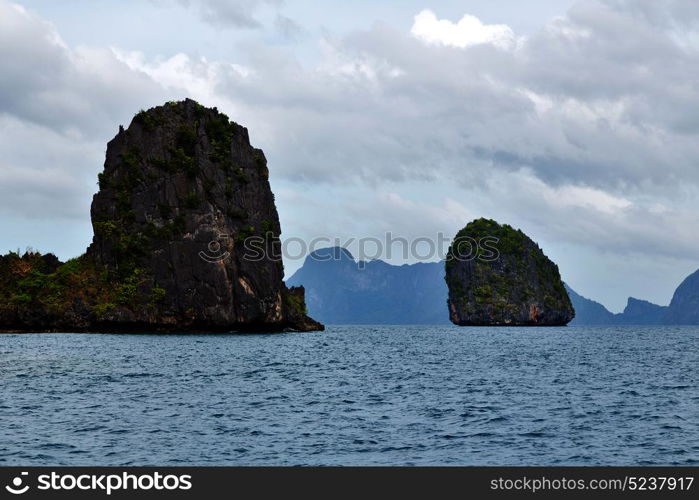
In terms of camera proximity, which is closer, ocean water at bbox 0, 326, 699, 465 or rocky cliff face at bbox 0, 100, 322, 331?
ocean water at bbox 0, 326, 699, 465

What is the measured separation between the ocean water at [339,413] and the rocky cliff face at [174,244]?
57.8 metres

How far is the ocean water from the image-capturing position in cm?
2580

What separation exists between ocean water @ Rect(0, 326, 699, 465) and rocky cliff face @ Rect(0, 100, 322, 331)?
57.8m

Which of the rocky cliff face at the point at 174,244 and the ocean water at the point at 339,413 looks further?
the rocky cliff face at the point at 174,244

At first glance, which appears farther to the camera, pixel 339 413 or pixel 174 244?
pixel 174 244

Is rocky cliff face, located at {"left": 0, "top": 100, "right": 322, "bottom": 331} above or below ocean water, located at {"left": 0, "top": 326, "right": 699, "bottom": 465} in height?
above

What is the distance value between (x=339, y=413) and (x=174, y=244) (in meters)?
93.4

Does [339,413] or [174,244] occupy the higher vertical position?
[174,244]

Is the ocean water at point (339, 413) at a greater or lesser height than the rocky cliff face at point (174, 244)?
lesser

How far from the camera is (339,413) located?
115 ft

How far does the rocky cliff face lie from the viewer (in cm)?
12056

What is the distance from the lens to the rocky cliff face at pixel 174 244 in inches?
4747

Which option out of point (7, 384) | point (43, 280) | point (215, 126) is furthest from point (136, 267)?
point (7, 384)
